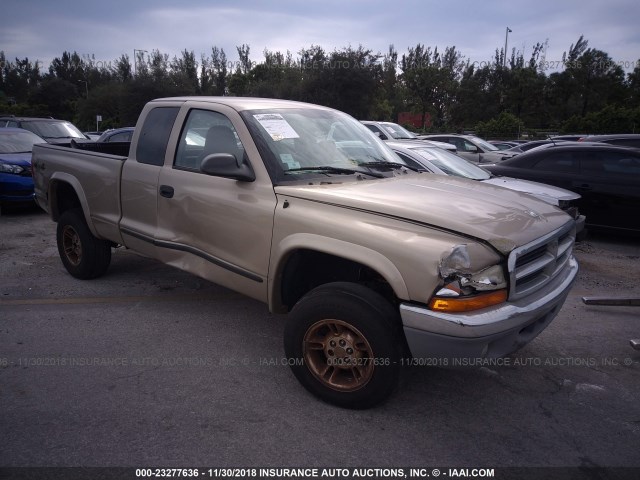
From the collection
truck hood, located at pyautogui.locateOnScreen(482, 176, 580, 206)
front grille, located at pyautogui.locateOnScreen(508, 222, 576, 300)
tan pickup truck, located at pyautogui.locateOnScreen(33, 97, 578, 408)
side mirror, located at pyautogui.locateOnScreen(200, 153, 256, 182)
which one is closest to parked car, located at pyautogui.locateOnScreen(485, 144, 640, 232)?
truck hood, located at pyautogui.locateOnScreen(482, 176, 580, 206)

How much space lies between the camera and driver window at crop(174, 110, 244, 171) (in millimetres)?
3770

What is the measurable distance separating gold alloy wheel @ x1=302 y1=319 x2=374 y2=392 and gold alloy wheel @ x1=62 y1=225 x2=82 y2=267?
340 centimetres

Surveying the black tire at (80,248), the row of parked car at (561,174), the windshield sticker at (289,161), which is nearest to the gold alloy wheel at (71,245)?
the black tire at (80,248)

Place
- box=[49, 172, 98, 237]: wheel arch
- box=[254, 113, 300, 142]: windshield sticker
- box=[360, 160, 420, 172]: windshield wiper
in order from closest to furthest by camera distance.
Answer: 1. box=[254, 113, 300, 142]: windshield sticker
2. box=[360, 160, 420, 172]: windshield wiper
3. box=[49, 172, 98, 237]: wheel arch

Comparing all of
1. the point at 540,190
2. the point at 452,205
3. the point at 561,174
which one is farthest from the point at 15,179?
the point at 561,174

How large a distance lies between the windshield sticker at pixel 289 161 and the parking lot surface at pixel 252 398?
57.8 inches

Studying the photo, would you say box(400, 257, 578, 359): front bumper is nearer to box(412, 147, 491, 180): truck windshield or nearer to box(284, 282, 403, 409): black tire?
box(284, 282, 403, 409): black tire

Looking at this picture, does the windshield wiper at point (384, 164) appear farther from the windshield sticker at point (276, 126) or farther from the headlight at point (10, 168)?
the headlight at point (10, 168)

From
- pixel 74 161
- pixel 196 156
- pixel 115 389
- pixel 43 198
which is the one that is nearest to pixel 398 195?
pixel 196 156

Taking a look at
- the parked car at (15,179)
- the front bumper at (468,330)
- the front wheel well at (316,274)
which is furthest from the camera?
the parked car at (15,179)

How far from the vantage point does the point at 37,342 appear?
400 centimetres

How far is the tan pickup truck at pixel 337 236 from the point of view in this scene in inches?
104

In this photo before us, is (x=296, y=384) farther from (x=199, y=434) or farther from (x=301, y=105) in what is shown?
(x=301, y=105)

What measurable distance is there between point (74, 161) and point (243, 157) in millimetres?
2555
